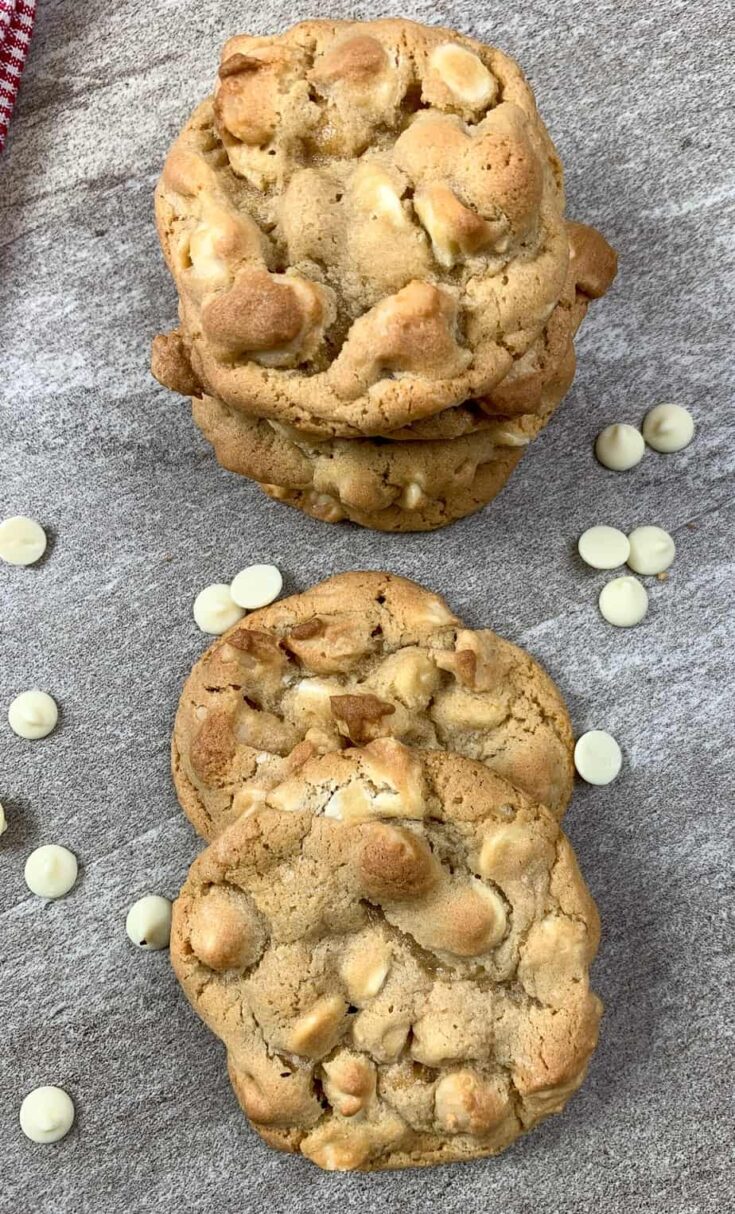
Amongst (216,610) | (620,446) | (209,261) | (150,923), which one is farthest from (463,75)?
(150,923)

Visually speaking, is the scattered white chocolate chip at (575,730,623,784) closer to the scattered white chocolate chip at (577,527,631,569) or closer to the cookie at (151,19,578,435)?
the scattered white chocolate chip at (577,527,631,569)

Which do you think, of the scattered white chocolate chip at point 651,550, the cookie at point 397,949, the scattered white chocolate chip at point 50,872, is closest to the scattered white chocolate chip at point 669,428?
the scattered white chocolate chip at point 651,550

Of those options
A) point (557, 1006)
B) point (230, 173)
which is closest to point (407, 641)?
point (557, 1006)

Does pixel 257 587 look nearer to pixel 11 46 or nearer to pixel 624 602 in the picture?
pixel 624 602

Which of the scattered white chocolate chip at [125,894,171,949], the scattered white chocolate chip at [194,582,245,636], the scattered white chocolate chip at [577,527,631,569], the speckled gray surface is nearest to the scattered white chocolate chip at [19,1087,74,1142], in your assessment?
the speckled gray surface

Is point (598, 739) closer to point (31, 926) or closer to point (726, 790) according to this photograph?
point (726, 790)

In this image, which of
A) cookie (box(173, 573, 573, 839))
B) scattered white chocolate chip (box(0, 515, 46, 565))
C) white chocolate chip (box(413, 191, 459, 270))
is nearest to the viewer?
white chocolate chip (box(413, 191, 459, 270))

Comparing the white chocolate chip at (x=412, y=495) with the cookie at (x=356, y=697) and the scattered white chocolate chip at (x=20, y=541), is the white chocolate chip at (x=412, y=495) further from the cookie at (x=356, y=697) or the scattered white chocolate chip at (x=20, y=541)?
the scattered white chocolate chip at (x=20, y=541)
